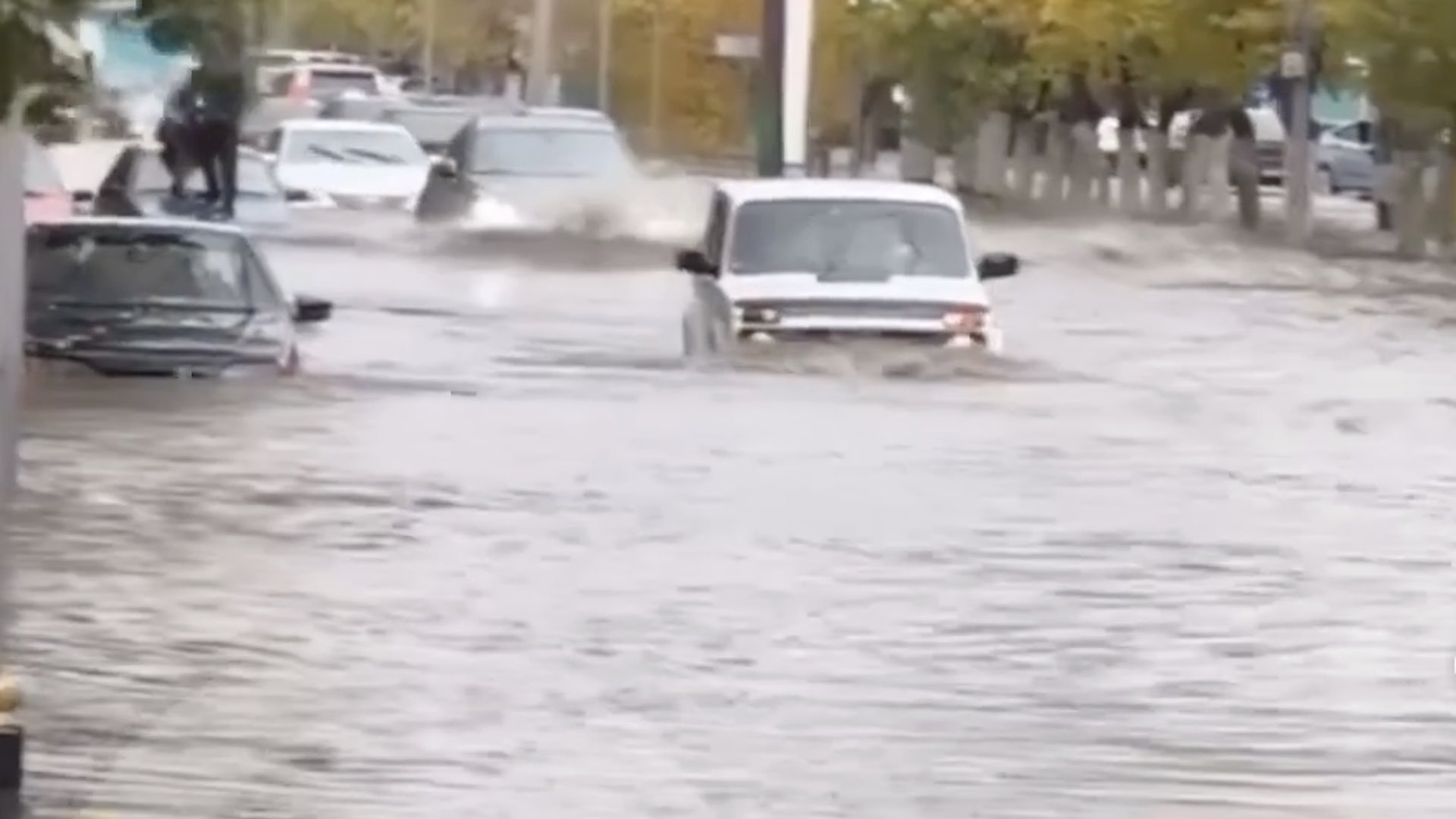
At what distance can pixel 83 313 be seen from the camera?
2316 centimetres

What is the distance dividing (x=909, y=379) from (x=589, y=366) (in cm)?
335

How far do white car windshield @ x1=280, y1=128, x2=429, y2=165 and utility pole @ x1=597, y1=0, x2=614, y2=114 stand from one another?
29218 millimetres

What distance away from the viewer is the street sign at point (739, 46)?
2206 inches

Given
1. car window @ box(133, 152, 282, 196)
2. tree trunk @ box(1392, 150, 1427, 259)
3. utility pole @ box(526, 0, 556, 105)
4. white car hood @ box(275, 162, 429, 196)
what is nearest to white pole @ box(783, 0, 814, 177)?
white car hood @ box(275, 162, 429, 196)

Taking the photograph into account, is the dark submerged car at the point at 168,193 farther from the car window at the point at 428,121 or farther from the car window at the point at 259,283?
the car window at the point at 428,121

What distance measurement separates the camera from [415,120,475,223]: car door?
4138cm

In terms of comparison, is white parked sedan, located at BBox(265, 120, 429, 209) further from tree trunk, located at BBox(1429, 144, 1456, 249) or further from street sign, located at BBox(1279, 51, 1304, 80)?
tree trunk, located at BBox(1429, 144, 1456, 249)

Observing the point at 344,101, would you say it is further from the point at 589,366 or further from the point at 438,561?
the point at 438,561

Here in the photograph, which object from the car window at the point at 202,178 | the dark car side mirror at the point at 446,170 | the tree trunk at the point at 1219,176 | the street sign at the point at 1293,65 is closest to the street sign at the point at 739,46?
the tree trunk at the point at 1219,176

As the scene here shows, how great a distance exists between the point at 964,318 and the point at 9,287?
11.7 m

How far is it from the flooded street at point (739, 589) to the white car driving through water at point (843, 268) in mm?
371

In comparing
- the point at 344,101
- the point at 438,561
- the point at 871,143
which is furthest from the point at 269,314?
the point at 871,143

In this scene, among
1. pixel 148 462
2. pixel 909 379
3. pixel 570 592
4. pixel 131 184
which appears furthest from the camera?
pixel 131 184

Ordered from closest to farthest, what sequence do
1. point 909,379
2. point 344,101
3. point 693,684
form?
point 693,684
point 909,379
point 344,101
